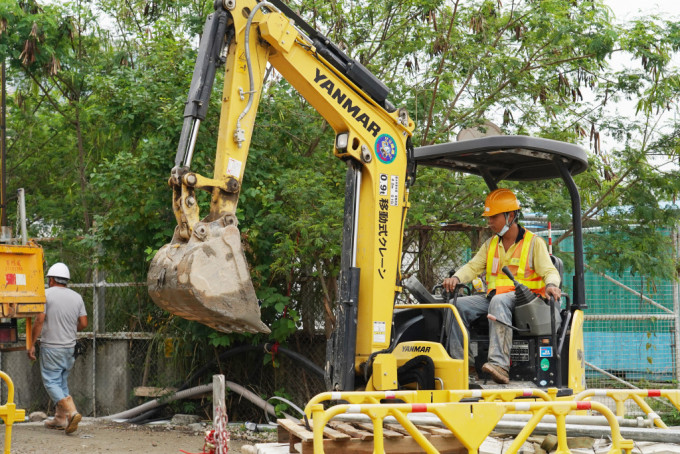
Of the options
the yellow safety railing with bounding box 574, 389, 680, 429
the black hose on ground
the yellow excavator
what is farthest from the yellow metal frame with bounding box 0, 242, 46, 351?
the yellow safety railing with bounding box 574, 389, 680, 429

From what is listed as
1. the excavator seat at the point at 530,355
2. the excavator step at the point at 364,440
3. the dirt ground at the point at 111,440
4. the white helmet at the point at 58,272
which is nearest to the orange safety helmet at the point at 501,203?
the excavator seat at the point at 530,355

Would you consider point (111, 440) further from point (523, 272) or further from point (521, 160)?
point (521, 160)

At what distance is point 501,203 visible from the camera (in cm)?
730

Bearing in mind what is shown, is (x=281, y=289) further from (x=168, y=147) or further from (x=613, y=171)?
(x=613, y=171)

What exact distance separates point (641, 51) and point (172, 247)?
710cm

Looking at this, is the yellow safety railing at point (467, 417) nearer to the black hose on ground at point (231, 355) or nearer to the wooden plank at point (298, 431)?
the wooden plank at point (298, 431)

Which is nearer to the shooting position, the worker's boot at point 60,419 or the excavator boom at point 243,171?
the excavator boom at point 243,171

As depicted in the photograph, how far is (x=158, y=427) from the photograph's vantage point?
36.6ft

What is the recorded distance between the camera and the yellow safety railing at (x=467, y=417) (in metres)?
4.16

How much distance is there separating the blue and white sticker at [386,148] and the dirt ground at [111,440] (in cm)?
419

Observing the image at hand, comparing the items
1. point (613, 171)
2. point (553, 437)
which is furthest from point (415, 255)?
point (553, 437)

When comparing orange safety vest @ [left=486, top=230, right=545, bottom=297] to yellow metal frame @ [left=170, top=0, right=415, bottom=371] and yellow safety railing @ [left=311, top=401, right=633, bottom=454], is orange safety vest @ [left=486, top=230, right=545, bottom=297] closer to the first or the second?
yellow metal frame @ [left=170, top=0, right=415, bottom=371]

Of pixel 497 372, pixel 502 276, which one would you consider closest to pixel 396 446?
pixel 497 372

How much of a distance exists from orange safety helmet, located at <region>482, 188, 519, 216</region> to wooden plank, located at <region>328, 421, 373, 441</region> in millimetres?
2404
